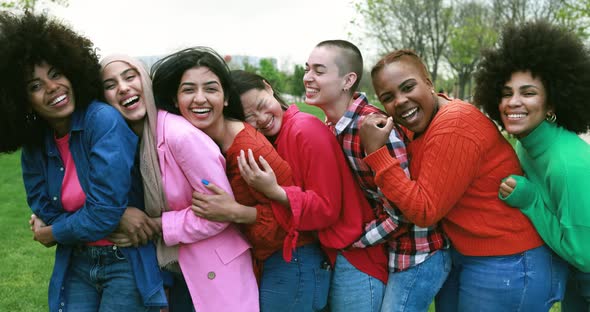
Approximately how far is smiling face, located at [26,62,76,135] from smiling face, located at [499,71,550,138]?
2.66 meters

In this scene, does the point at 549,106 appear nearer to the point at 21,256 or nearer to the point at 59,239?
the point at 59,239

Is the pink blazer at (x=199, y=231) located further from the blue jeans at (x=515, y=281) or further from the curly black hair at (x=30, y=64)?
the blue jeans at (x=515, y=281)

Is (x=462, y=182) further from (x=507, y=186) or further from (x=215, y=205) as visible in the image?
(x=215, y=205)

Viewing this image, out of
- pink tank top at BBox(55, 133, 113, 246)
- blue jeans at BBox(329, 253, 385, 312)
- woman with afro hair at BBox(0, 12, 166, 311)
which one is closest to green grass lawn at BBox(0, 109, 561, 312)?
blue jeans at BBox(329, 253, 385, 312)

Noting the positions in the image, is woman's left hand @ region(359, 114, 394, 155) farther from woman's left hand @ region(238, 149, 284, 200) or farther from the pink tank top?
the pink tank top

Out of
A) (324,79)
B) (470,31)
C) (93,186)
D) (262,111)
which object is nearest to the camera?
(93,186)

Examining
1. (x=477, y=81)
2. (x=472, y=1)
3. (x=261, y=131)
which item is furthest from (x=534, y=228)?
(x=472, y=1)

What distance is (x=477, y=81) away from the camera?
346cm

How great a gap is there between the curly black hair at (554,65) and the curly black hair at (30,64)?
2555 mm

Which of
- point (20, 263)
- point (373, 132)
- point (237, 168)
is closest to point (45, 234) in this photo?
point (237, 168)

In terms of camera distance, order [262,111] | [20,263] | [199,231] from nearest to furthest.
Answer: [199,231] → [262,111] → [20,263]

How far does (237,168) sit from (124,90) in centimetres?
86

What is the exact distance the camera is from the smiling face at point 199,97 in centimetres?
322

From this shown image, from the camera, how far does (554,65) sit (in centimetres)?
309
